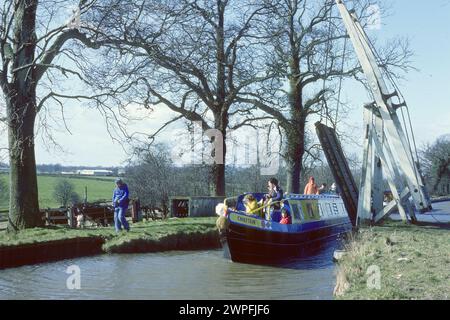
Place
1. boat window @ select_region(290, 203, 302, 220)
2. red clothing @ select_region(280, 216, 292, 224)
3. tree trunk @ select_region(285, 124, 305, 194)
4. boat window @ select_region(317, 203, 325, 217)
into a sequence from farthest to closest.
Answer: tree trunk @ select_region(285, 124, 305, 194) < boat window @ select_region(317, 203, 325, 217) < boat window @ select_region(290, 203, 302, 220) < red clothing @ select_region(280, 216, 292, 224)

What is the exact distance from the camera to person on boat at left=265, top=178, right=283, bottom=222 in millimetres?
16500

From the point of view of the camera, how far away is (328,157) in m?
18.3

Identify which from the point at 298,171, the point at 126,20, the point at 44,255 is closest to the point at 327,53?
the point at 298,171

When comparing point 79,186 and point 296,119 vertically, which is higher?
point 296,119

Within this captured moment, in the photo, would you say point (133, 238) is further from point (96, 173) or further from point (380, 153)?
point (96, 173)

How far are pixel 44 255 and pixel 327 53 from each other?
603 inches

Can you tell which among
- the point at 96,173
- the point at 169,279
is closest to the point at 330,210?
the point at 169,279

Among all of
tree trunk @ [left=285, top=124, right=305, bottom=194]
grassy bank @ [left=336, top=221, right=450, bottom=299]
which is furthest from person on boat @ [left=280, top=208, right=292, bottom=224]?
tree trunk @ [left=285, top=124, right=305, bottom=194]

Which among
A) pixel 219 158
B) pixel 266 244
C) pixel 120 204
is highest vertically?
pixel 219 158

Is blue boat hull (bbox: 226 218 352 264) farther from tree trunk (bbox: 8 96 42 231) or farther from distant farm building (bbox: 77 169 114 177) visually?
distant farm building (bbox: 77 169 114 177)

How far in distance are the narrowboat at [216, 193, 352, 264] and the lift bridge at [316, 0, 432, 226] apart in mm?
Answer: 1553

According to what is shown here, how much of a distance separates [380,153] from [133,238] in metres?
7.35

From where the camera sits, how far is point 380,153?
1684cm
